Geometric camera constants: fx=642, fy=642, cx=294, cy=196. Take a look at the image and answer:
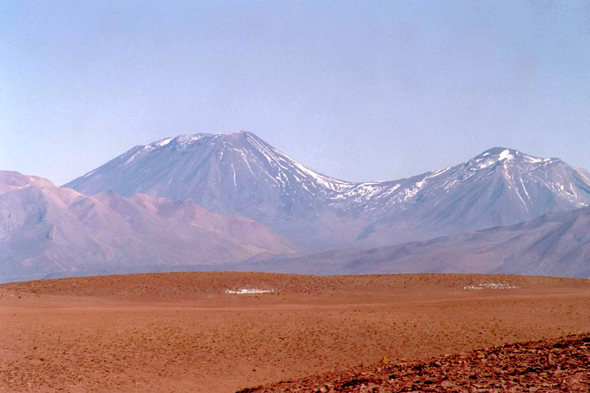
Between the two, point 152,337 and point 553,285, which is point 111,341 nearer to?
point 152,337

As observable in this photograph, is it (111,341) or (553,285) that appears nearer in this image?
(111,341)

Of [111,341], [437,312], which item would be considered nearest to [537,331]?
[437,312]

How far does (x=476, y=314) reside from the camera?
97.0ft

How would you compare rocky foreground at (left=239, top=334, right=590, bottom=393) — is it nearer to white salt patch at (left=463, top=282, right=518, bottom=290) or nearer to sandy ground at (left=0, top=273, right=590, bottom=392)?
sandy ground at (left=0, top=273, right=590, bottom=392)

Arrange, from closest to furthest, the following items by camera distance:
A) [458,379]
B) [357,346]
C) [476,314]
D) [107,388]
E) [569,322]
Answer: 1. [458,379]
2. [107,388]
3. [357,346]
4. [569,322]
5. [476,314]

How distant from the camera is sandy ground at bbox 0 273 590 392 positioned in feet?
66.7

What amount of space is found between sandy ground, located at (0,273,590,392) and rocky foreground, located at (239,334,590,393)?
624 centimetres

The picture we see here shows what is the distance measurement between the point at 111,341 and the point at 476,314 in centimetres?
1622

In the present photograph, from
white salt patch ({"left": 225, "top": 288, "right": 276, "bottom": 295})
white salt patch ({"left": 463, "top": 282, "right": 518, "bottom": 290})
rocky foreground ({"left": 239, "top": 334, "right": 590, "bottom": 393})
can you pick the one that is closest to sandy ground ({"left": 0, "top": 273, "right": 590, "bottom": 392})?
white salt patch ({"left": 463, "top": 282, "right": 518, "bottom": 290})

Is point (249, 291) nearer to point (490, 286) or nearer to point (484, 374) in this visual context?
point (490, 286)

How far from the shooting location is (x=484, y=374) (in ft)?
40.9

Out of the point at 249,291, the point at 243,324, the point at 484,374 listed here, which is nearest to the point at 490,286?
the point at 249,291

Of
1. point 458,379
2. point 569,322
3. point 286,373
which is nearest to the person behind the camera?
point 458,379

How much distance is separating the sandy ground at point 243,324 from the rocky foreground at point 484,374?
6240 mm
